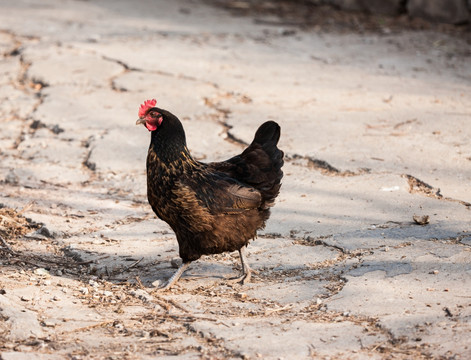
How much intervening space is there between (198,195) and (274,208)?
99 cm

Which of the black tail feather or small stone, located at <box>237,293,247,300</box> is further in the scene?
the black tail feather

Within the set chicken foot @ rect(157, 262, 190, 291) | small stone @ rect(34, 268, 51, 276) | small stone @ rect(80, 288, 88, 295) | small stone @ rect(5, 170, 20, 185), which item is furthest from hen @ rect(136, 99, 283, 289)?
small stone @ rect(5, 170, 20, 185)

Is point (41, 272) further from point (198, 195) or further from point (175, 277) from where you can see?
point (198, 195)

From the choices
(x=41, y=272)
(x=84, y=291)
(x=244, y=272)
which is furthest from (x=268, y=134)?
(x=41, y=272)

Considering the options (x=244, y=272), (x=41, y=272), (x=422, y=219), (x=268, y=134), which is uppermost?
(x=268, y=134)

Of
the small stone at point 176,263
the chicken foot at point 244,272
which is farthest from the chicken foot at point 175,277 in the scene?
the chicken foot at point 244,272

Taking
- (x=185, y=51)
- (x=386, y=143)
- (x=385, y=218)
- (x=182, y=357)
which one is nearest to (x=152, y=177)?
(x=182, y=357)

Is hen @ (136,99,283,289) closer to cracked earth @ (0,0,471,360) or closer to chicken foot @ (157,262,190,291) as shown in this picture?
→ chicken foot @ (157,262,190,291)

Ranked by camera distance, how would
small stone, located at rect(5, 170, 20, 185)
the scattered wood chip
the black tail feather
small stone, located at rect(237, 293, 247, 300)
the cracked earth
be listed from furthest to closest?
1. small stone, located at rect(5, 170, 20, 185)
2. the scattered wood chip
3. the black tail feather
4. small stone, located at rect(237, 293, 247, 300)
5. the cracked earth

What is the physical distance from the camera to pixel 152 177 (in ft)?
11.7

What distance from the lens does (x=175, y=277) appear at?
3.58 meters

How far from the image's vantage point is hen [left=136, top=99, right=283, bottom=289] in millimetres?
3527

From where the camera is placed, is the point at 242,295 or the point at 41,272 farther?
the point at 41,272

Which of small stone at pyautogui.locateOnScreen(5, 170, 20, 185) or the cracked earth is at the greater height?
the cracked earth
